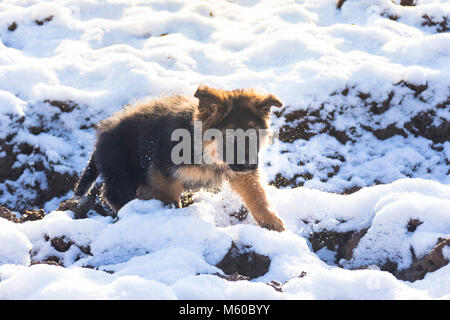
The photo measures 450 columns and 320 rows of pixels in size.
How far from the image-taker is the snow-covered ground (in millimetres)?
2562

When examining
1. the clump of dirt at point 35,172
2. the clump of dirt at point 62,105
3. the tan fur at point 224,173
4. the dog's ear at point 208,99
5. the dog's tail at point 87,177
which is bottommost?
the clump of dirt at point 35,172

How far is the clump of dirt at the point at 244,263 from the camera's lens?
2957mm

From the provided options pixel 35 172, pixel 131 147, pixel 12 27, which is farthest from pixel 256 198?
pixel 12 27

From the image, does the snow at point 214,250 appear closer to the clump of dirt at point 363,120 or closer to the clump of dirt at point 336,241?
the clump of dirt at point 336,241

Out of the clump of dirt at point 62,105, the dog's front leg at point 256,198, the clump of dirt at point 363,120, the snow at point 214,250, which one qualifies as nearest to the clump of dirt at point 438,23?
the clump of dirt at point 363,120

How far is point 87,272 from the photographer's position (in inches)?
96.3

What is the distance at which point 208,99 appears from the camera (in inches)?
147

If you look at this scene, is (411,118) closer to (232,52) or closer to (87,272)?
(232,52)

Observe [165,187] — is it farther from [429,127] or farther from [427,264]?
[429,127]

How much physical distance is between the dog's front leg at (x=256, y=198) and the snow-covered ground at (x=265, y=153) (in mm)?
179

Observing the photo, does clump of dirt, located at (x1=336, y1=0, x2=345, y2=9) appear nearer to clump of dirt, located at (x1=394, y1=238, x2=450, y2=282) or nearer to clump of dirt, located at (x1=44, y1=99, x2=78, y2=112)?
clump of dirt, located at (x1=44, y1=99, x2=78, y2=112)
